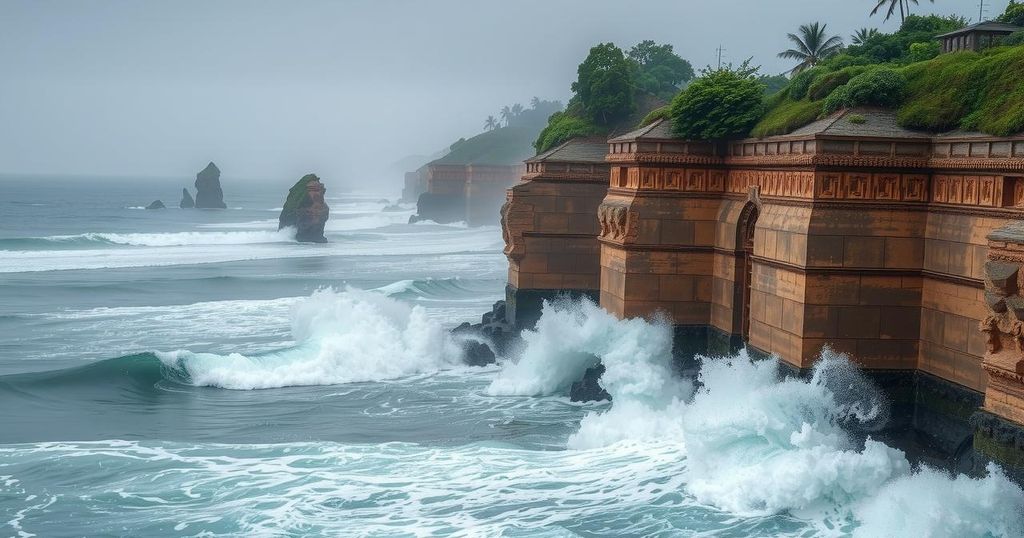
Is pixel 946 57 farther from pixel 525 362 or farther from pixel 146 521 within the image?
pixel 146 521

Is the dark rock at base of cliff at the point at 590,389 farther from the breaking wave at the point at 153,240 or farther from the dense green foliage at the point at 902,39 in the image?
the breaking wave at the point at 153,240

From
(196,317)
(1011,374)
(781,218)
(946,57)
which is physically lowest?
(196,317)

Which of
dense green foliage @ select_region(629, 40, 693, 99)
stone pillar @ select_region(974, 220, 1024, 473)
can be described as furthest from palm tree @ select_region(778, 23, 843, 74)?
stone pillar @ select_region(974, 220, 1024, 473)

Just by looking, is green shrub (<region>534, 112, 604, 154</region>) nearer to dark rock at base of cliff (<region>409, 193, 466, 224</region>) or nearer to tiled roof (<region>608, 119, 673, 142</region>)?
tiled roof (<region>608, 119, 673, 142</region>)

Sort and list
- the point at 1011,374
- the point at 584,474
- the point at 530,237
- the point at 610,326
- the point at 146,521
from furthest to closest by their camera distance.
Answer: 1. the point at 530,237
2. the point at 610,326
3. the point at 584,474
4. the point at 146,521
5. the point at 1011,374

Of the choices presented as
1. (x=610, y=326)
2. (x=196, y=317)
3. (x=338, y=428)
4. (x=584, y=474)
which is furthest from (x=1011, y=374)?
(x=196, y=317)

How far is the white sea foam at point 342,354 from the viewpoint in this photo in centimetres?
2516

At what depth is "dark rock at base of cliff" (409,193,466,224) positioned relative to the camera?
95438 mm

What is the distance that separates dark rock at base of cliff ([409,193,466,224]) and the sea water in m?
60.6

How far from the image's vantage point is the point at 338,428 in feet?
66.1

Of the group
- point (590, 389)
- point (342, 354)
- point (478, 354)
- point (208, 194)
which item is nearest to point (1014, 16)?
point (590, 389)

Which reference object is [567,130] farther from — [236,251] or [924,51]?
[236,251]

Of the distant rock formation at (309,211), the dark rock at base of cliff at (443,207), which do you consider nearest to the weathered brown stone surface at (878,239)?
the distant rock formation at (309,211)

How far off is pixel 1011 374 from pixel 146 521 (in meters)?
10.9
